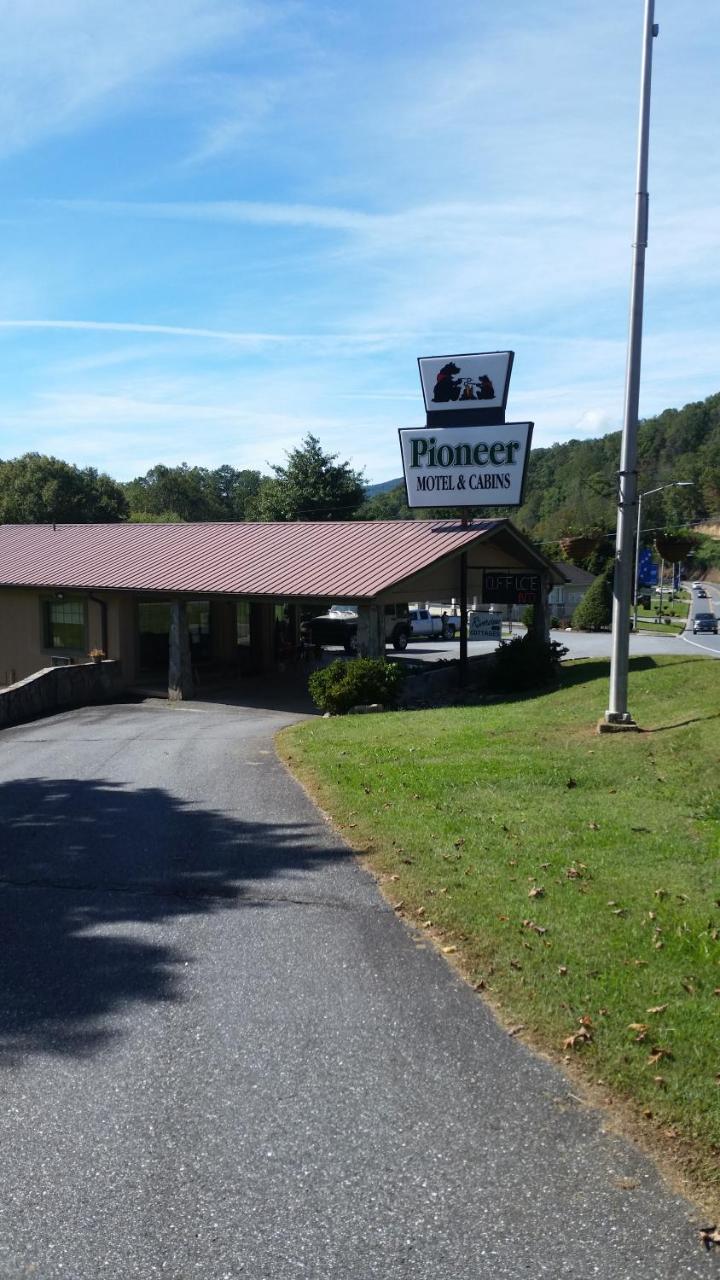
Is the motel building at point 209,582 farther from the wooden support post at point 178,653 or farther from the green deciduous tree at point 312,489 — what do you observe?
the green deciduous tree at point 312,489

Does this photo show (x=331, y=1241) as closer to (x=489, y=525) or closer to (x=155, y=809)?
(x=155, y=809)

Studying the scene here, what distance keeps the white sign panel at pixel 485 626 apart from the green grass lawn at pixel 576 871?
9492mm

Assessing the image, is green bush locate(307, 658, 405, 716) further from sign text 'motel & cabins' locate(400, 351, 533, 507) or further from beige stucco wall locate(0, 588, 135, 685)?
beige stucco wall locate(0, 588, 135, 685)

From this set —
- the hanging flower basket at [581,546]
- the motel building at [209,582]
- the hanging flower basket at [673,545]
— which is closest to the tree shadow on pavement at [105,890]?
the hanging flower basket at [581,546]

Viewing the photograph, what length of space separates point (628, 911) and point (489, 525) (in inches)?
691

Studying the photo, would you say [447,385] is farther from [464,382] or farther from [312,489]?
[312,489]

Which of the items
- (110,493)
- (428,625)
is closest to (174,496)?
(110,493)

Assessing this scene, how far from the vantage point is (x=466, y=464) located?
75.1 feet

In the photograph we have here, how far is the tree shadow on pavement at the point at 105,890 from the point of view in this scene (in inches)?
220

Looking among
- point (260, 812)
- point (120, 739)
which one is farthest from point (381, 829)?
point (120, 739)

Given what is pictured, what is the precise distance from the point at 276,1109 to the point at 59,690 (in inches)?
765

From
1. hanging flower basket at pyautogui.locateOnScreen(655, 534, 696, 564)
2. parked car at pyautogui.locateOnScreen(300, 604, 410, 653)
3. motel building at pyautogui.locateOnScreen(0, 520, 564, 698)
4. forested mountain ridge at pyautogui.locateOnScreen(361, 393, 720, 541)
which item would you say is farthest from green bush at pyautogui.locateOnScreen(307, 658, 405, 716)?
forested mountain ridge at pyautogui.locateOnScreen(361, 393, 720, 541)

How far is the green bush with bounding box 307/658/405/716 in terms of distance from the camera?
1966cm

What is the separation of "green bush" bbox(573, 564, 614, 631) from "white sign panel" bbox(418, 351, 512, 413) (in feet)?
120
